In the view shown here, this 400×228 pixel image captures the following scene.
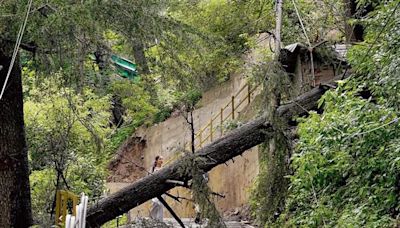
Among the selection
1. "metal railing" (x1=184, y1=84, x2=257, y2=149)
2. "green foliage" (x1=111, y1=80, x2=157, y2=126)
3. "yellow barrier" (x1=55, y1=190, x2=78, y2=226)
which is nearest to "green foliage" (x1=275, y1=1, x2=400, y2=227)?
"yellow barrier" (x1=55, y1=190, x2=78, y2=226)

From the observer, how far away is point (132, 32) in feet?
23.7

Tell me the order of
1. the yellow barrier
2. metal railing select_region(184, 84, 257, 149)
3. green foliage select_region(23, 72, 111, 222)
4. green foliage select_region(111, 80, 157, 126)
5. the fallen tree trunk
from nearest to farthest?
the yellow barrier → the fallen tree trunk → green foliage select_region(23, 72, 111, 222) → green foliage select_region(111, 80, 157, 126) → metal railing select_region(184, 84, 257, 149)

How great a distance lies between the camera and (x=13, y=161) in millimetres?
8164

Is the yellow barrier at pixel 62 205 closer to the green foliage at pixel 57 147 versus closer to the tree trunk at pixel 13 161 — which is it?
the tree trunk at pixel 13 161

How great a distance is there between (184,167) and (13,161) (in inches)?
94.6

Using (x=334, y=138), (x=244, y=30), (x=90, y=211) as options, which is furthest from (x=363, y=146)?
(x=244, y=30)

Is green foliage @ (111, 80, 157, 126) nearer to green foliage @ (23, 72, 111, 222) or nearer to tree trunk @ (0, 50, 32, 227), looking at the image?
green foliage @ (23, 72, 111, 222)

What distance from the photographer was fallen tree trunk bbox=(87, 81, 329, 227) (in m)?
7.99

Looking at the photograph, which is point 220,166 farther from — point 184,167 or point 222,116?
point 184,167

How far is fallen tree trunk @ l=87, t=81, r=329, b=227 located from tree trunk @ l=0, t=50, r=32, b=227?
97 cm

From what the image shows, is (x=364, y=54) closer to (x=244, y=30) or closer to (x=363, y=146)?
(x=363, y=146)

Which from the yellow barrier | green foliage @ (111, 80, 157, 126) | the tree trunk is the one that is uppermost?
green foliage @ (111, 80, 157, 126)

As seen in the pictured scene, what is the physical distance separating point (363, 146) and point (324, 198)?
0.86 meters

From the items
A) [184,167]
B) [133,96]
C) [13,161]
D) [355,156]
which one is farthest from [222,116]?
[355,156]
